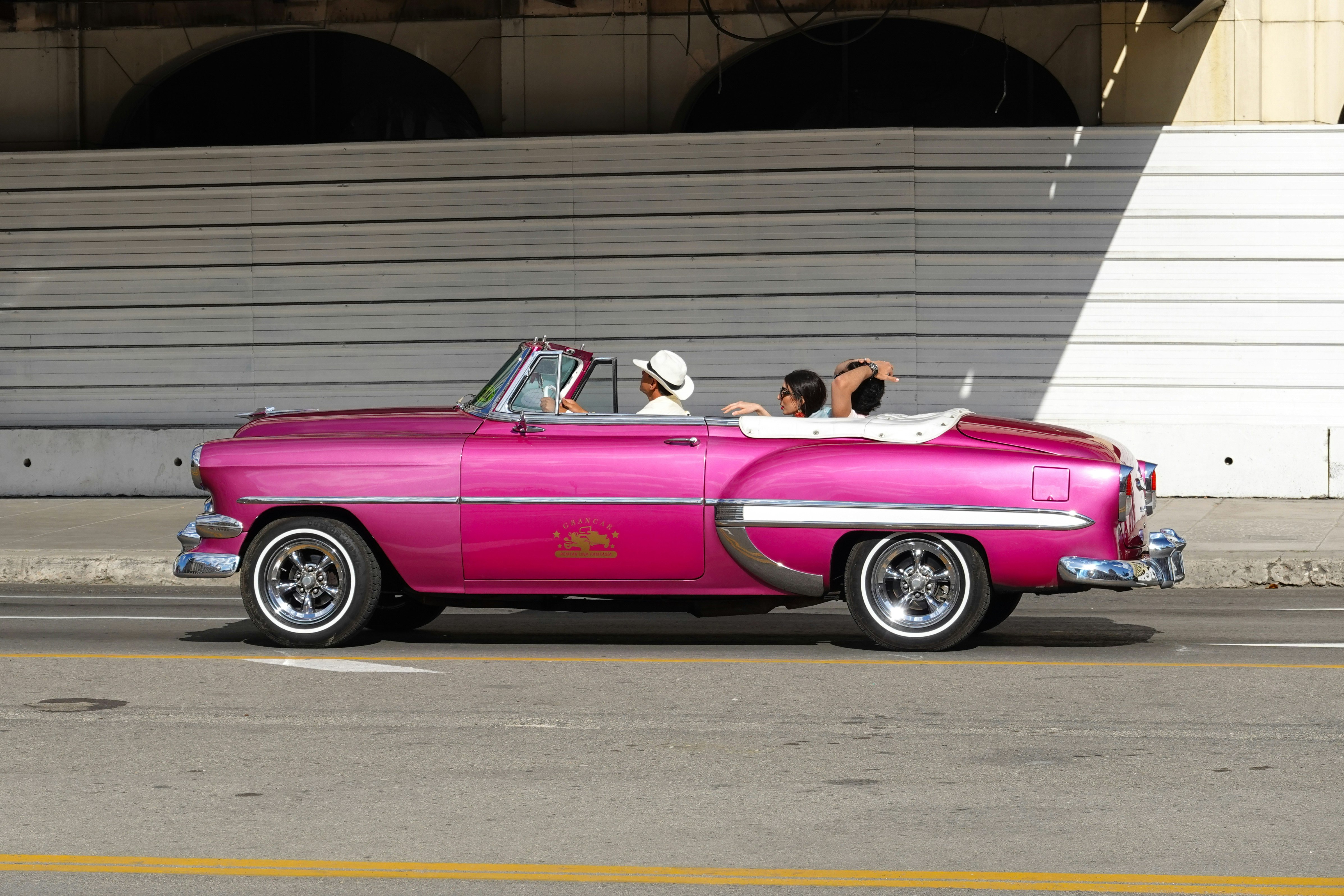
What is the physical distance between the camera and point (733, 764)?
20.0 ft

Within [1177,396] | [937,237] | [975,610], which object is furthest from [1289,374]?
[975,610]

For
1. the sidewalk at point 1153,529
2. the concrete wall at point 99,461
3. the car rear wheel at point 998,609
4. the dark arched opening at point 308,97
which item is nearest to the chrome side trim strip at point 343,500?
the car rear wheel at point 998,609

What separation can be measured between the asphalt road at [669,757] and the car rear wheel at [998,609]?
14 centimetres

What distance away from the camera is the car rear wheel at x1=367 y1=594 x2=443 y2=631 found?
9719 mm

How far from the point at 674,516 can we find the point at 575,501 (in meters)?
0.50

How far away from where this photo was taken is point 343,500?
28.9ft

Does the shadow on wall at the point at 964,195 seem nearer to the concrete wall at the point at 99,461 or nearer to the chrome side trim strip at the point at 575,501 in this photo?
the concrete wall at the point at 99,461

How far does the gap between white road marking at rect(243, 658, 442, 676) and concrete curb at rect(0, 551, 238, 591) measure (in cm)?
437

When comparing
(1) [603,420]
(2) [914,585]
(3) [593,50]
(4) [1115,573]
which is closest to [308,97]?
(3) [593,50]

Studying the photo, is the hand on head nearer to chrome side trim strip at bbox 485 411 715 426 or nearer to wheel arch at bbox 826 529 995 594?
chrome side trim strip at bbox 485 411 715 426

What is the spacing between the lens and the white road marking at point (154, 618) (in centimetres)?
1030

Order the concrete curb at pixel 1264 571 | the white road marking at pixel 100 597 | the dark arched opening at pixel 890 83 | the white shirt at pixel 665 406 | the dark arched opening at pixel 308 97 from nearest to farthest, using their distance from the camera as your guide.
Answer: the white shirt at pixel 665 406, the white road marking at pixel 100 597, the concrete curb at pixel 1264 571, the dark arched opening at pixel 890 83, the dark arched opening at pixel 308 97

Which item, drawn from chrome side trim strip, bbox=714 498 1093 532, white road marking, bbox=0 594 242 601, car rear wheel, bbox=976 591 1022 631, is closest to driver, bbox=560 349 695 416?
chrome side trim strip, bbox=714 498 1093 532

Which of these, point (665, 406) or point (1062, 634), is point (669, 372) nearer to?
point (665, 406)
